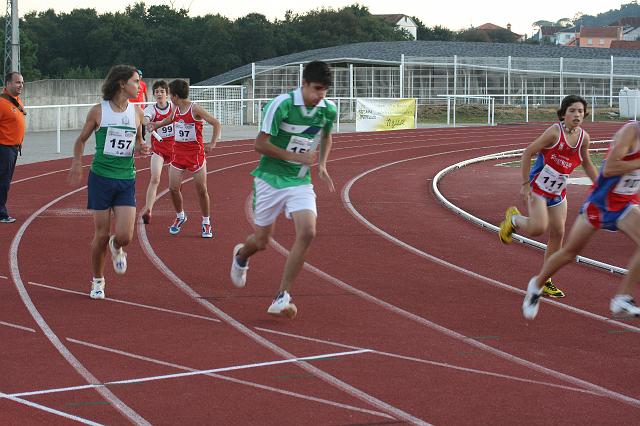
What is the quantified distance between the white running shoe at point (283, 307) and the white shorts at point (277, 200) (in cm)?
58

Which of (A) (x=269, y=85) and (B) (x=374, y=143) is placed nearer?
(B) (x=374, y=143)

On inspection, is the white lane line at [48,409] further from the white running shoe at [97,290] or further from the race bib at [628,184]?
the race bib at [628,184]

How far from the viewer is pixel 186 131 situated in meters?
12.2

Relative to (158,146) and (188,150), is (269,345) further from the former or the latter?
(158,146)

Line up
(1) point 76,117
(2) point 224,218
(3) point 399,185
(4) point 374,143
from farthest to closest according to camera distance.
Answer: (1) point 76,117, (4) point 374,143, (3) point 399,185, (2) point 224,218

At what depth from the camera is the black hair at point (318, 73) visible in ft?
24.5

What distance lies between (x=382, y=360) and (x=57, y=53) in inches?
2868

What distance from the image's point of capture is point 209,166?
73.1 feet

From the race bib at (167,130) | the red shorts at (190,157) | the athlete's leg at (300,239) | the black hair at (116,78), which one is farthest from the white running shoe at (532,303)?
the race bib at (167,130)

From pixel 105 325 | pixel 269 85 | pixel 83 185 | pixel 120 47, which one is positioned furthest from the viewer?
pixel 120 47

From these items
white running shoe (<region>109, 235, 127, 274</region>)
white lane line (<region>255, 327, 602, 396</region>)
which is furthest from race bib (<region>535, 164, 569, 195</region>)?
white running shoe (<region>109, 235, 127, 274</region>)

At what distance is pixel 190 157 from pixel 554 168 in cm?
457

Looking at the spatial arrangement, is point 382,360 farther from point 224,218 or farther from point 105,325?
point 224,218

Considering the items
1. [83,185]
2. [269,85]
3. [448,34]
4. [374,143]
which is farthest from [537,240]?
[448,34]
